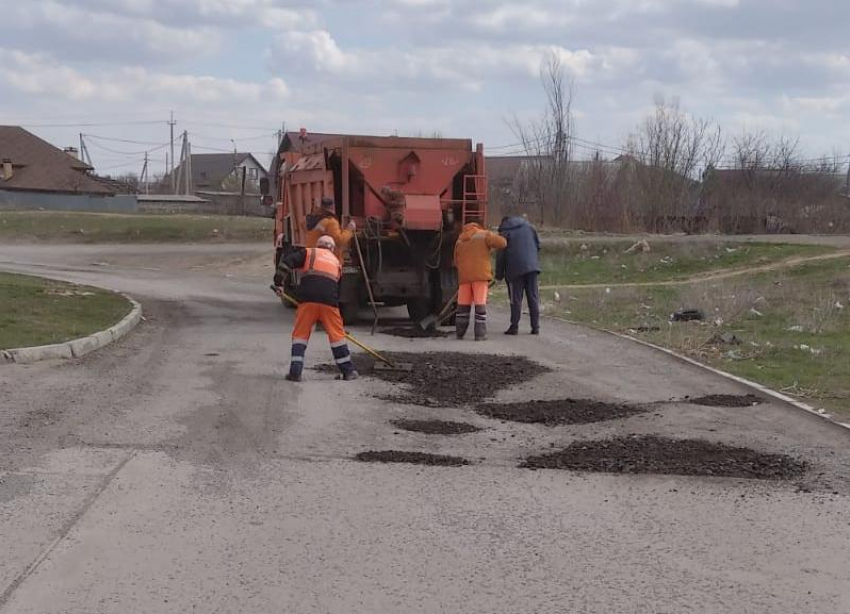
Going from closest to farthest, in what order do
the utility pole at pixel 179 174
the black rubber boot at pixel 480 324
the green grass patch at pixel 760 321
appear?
1. the green grass patch at pixel 760 321
2. the black rubber boot at pixel 480 324
3. the utility pole at pixel 179 174

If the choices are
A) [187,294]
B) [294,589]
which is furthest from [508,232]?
[294,589]

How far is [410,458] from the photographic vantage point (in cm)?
709

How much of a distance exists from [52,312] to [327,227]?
4341 millimetres

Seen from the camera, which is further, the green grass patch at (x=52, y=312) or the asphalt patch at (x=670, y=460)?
the green grass patch at (x=52, y=312)

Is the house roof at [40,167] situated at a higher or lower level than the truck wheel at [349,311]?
higher

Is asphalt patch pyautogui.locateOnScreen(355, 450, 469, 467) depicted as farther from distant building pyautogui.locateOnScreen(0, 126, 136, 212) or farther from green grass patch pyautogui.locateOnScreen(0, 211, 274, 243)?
distant building pyautogui.locateOnScreen(0, 126, 136, 212)

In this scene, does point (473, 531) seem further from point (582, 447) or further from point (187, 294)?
point (187, 294)

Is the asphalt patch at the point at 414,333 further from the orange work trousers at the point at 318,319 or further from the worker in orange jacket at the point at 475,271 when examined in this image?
the orange work trousers at the point at 318,319

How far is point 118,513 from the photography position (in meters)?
5.61

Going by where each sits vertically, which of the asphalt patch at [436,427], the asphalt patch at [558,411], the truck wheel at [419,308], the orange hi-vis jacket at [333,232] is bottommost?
the asphalt patch at [436,427]

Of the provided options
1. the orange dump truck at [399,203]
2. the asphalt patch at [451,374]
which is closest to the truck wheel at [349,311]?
the orange dump truck at [399,203]

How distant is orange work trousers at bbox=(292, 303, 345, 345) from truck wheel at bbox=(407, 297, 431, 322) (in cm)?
546

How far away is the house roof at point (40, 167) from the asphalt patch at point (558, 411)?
64470 mm

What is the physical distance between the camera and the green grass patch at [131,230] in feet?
132
